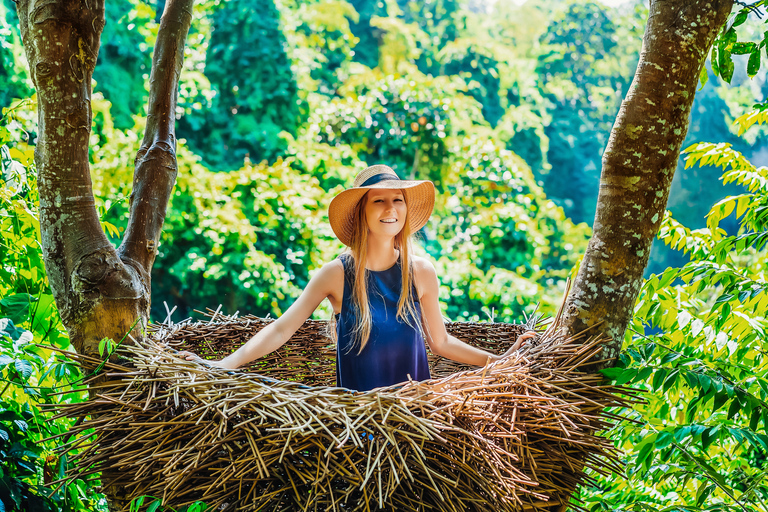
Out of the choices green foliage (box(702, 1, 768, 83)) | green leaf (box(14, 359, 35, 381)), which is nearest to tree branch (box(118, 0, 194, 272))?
green leaf (box(14, 359, 35, 381))

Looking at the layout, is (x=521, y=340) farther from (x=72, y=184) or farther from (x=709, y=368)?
(x=72, y=184)

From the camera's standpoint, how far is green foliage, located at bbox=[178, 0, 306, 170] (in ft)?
30.1

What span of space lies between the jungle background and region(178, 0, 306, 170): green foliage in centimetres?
3

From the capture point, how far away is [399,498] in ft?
3.78

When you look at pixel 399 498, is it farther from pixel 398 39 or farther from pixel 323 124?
pixel 398 39

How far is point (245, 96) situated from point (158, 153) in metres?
8.15

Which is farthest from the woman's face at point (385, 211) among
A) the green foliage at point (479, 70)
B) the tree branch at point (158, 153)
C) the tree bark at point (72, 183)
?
the green foliage at point (479, 70)

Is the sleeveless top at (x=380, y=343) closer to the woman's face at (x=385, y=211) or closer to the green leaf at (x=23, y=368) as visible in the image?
the woman's face at (x=385, y=211)

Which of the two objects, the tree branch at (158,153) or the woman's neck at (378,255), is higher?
the tree branch at (158,153)

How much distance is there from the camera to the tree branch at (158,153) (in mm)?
1636

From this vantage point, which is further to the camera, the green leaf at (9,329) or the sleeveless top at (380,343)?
the sleeveless top at (380,343)

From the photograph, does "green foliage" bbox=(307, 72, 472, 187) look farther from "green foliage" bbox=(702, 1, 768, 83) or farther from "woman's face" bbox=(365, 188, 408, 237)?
"green foliage" bbox=(702, 1, 768, 83)

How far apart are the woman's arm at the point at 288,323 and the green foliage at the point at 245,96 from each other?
7.27 metres

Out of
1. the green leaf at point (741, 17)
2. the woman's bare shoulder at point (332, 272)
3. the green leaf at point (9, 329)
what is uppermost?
the green leaf at point (741, 17)
